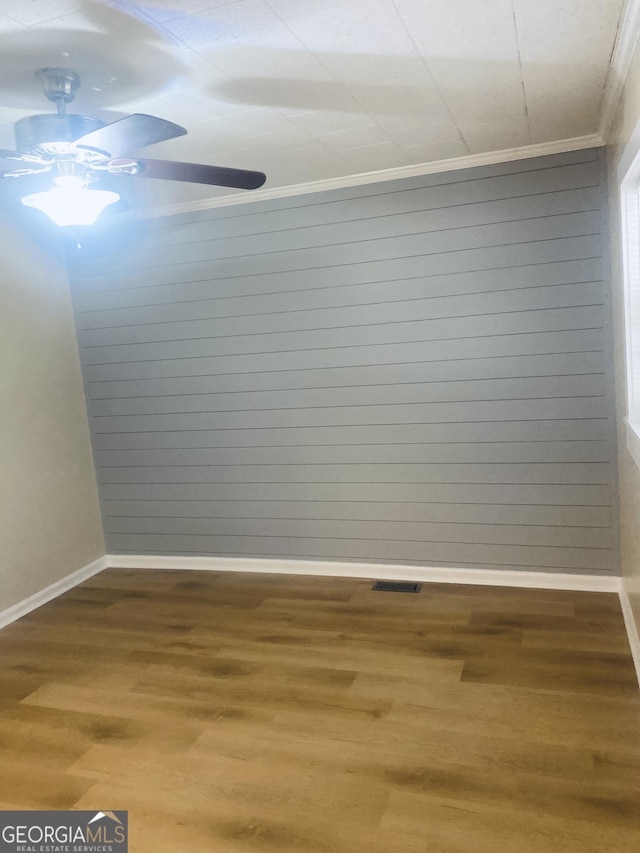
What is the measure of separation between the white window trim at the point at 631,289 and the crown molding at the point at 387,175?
75 centimetres

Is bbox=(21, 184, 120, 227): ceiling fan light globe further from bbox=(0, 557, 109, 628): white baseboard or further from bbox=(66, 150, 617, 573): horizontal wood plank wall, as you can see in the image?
bbox=(0, 557, 109, 628): white baseboard

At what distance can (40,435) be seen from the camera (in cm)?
403

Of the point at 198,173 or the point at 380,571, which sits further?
the point at 380,571

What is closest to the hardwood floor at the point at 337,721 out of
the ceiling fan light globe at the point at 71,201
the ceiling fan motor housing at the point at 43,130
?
the ceiling fan light globe at the point at 71,201

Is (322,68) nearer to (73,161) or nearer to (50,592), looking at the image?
(73,161)

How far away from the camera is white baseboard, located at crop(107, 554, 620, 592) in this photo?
11.7 feet

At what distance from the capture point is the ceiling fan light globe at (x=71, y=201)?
227 centimetres

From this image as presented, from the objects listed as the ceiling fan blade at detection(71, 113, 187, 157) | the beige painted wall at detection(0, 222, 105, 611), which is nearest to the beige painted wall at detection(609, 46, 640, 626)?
the ceiling fan blade at detection(71, 113, 187, 157)

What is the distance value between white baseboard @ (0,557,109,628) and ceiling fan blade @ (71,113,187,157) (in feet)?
9.28

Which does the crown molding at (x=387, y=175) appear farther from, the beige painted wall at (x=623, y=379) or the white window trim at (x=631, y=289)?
the white window trim at (x=631, y=289)

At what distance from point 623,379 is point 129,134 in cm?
239

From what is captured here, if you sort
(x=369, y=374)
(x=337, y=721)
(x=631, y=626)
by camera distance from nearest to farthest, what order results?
1. (x=337, y=721)
2. (x=631, y=626)
3. (x=369, y=374)

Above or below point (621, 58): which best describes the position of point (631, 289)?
below

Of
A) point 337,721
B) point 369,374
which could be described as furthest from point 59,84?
point 337,721
